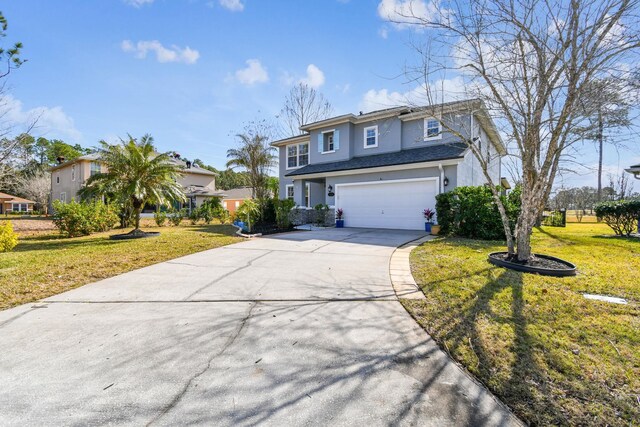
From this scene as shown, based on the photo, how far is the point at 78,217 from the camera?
13.1m

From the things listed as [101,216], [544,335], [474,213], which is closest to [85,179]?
[101,216]

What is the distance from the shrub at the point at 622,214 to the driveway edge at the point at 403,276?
366 inches

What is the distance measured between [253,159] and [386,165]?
35.4ft

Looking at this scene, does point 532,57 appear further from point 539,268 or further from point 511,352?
point 511,352

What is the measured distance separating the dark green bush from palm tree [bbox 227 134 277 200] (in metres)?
13.3

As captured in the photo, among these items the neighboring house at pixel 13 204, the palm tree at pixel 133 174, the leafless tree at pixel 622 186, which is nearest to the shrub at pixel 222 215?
the palm tree at pixel 133 174

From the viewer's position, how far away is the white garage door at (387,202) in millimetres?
13562

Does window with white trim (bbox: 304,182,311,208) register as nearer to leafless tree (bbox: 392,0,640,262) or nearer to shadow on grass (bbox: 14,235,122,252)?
shadow on grass (bbox: 14,235,122,252)

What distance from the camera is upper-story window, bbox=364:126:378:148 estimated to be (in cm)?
1675

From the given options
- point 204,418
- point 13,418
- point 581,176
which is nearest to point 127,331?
point 13,418

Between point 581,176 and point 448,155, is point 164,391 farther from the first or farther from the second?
point 448,155

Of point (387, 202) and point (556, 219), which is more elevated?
point (387, 202)

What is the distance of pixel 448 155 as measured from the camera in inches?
492

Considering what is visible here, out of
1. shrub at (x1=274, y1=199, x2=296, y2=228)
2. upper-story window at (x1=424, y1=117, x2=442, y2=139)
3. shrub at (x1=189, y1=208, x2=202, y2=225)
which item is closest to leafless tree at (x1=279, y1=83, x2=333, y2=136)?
shrub at (x1=189, y1=208, x2=202, y2=225)
